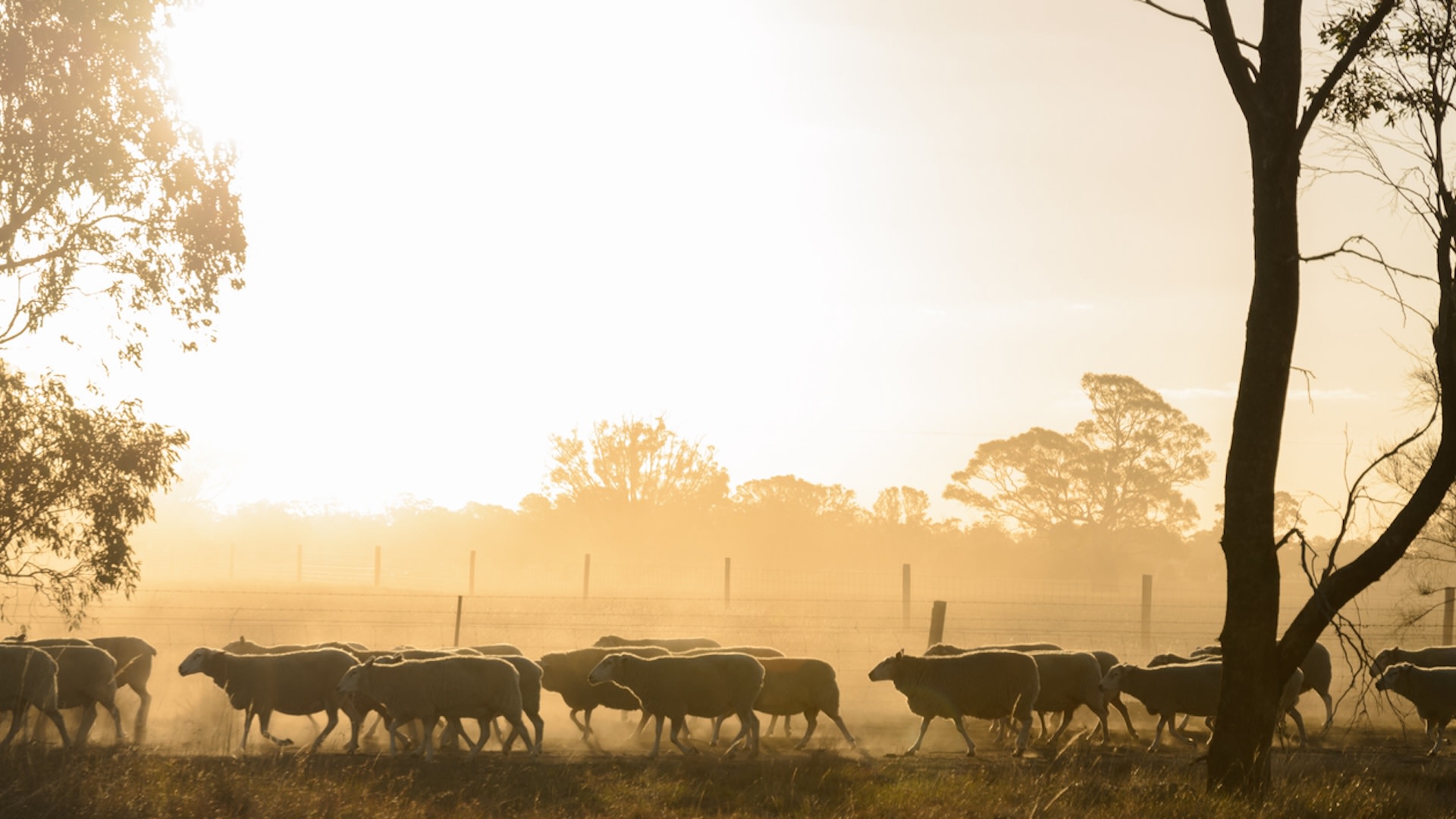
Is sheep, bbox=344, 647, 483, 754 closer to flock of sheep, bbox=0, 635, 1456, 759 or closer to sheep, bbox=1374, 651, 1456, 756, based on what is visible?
flock of sheep, bbox=0, 635, 1456, 759

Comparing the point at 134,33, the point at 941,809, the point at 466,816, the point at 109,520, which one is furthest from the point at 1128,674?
the point at 134,33

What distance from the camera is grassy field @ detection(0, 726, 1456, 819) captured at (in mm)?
9449

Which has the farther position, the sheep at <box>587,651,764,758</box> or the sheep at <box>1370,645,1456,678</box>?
the sheep at <box>1370,645,1456,678</box>

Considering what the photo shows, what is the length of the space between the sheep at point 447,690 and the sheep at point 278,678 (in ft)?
4.07

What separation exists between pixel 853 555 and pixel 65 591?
4295 centimetres

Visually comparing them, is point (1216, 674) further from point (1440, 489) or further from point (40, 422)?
point (40, 422)

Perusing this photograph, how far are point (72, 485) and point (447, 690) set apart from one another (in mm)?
6065

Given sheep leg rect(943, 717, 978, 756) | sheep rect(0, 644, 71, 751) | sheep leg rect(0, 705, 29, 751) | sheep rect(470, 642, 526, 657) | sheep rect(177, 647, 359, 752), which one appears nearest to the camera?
sheep leg rect(0, 705, 29, 751)

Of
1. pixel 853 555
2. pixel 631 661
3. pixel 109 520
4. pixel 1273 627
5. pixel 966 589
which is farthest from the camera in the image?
pixel 853 555

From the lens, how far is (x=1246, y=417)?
1048 centimetres

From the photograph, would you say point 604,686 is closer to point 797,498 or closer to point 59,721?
point 59,721

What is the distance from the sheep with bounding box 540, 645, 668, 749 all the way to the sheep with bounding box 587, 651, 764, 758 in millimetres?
1391

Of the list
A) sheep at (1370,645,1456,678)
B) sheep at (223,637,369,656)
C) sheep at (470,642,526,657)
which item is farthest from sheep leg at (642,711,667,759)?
sheep at (1370,645,1456,678)

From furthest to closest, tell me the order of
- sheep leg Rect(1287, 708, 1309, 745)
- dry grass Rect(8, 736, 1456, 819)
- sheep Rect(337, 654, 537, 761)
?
sheep leg Rect(1287, 708, 1309, 745)
sheep Rect(337, 654, 537, 761)
dry grass Rect(8, 736, 1456, 819)
